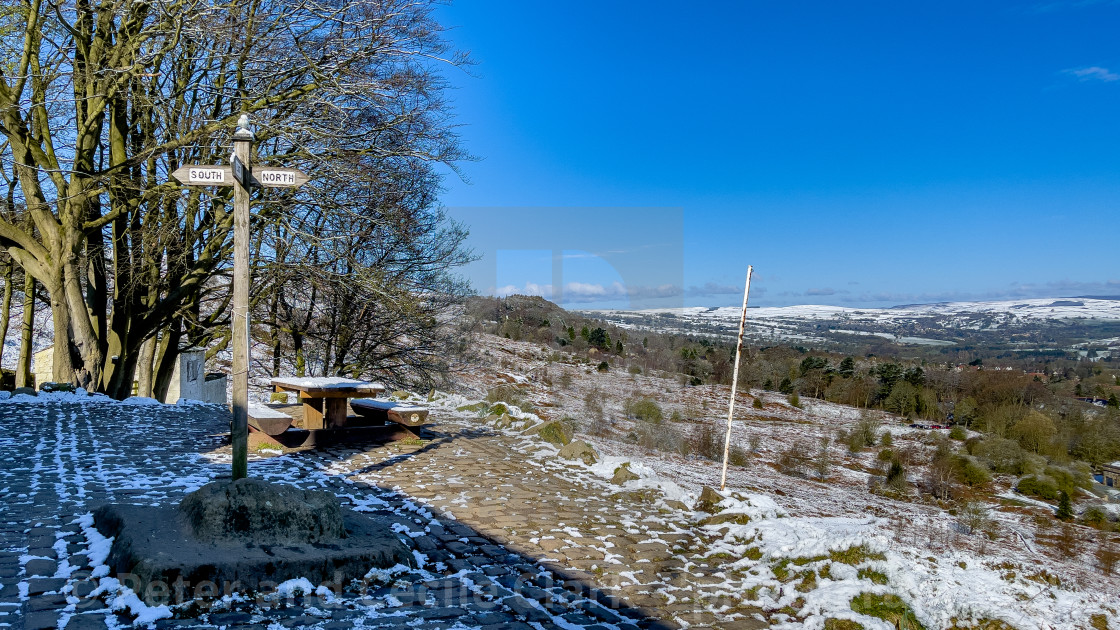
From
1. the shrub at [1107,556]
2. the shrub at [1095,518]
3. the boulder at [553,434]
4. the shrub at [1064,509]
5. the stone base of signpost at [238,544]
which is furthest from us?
the shrub at [1064,509]

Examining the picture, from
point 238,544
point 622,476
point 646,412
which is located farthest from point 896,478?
point 238,544

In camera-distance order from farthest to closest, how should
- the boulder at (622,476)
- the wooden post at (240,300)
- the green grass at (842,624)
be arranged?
1. the boulder at (622,476)
2. the wooden post at (240,300)
3. the green grass at (842,624)

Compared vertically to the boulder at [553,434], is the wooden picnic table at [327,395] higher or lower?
higher

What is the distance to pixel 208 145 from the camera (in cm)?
1021

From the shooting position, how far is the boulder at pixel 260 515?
3635 mm

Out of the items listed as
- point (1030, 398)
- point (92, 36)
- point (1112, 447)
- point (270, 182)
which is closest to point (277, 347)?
point (92, 36)

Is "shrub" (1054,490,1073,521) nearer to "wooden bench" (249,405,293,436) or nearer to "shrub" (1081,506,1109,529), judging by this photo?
"shrub" (1081,506,1109,529)

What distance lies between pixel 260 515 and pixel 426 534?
4.52ft

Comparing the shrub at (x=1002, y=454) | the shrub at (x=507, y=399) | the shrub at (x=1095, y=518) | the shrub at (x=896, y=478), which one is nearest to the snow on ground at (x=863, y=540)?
the shrub at (x=896, y=478)

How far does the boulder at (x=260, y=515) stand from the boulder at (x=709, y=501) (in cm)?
346

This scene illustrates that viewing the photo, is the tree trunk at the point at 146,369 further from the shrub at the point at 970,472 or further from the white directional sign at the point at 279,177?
the shrub at the point at 970,472

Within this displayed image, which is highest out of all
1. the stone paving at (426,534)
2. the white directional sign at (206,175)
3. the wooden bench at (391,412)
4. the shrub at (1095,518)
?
the white directional sign at (206,175)

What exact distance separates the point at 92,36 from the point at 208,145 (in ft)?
13.0

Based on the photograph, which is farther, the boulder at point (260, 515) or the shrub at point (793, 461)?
the shrub at point (793, 461)
